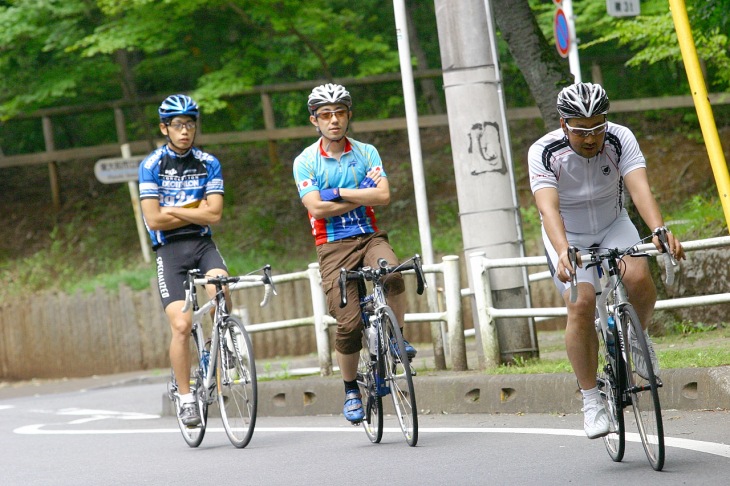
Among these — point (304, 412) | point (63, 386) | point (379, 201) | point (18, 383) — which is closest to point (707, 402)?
point (379, 201)

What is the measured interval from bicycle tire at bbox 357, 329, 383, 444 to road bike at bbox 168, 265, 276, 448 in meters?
0.71

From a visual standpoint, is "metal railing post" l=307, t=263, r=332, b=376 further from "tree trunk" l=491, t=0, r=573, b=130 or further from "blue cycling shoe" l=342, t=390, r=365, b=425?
"tree trunk" l=491, t=0, r=573, b=130

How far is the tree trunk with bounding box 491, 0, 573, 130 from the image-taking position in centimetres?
1168

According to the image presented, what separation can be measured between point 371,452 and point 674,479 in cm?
225

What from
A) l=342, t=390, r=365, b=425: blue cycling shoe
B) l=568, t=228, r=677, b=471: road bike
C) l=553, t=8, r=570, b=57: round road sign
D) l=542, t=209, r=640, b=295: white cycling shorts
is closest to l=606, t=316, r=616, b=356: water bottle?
l=568, t=228, r=677, b=471: road bike

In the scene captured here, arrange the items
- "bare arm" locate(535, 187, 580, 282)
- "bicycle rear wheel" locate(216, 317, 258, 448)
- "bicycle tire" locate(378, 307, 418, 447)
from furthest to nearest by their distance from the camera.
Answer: "bicycle rear wheel" locate(216, 317, 258, 448)
"bicycle tire" locate(378, 307, 418, 447)
"bare arm" locate(535, 187, 580, 282)

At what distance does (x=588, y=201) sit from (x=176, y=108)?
340 centimetres

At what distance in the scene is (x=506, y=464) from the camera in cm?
646

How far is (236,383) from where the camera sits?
26.5ft

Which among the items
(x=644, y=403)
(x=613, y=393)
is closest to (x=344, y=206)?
(x=613, y=393)

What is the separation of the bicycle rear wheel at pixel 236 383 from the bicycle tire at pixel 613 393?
250 centimetres

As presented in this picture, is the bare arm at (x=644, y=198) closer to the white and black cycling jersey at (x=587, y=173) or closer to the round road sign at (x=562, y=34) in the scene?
the white and black cycling jersey at (x=587, y=173)

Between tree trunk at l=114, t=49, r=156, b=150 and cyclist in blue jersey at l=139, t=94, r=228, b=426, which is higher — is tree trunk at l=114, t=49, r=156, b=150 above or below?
above

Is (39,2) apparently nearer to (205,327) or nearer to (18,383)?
(18,383)
